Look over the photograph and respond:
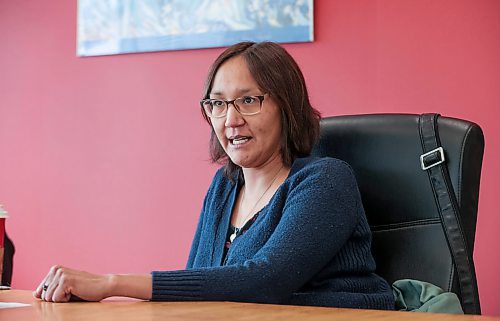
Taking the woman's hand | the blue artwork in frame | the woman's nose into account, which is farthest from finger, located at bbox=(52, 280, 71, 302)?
the blue artwork in frame

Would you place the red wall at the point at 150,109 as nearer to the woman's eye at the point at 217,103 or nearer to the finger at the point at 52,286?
the woman's eye at the point at 217,103

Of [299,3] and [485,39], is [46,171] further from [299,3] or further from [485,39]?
[485,39]

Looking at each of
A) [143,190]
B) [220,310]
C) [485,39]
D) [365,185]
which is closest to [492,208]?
[485,39]

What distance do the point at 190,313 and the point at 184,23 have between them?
221 cm

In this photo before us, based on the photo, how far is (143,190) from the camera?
10.9ft

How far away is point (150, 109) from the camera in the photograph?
11.0 feet

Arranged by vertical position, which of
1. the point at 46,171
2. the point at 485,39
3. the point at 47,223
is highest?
the point at 485,39

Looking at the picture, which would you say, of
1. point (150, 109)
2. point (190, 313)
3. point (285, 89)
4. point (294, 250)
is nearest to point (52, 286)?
point (190, 313)

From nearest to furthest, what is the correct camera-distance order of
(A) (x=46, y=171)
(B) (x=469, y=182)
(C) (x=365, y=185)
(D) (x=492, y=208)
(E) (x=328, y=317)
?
(E) (x=328, y=317) → (B) (x=469, y=182) → (C) (x=365, y=185) → (D) (x=492, y=208) → (A) (x=46, y=171)

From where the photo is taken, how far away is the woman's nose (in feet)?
6.17

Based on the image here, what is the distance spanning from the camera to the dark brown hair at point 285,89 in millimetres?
1900

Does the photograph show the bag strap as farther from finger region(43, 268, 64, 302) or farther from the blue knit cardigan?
finger region(43, 268, 64, 302)

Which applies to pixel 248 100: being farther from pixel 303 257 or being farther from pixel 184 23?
pixel 184 23

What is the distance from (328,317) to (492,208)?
5.72ft
